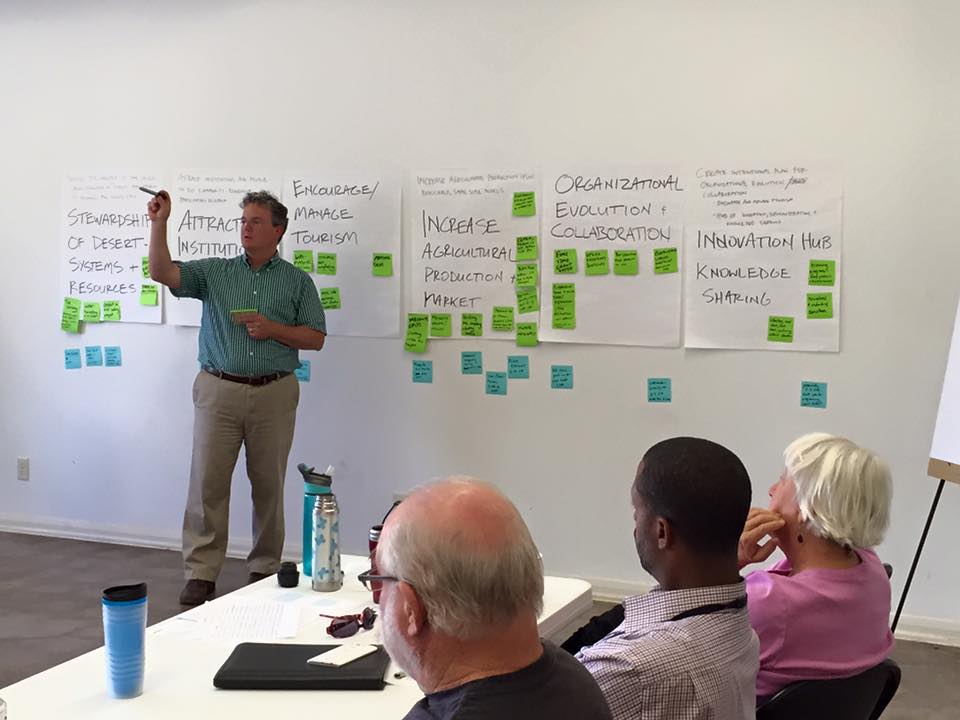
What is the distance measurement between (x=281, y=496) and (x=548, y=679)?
3.61 meters

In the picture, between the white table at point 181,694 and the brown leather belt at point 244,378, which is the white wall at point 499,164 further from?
the white table at point 181,694

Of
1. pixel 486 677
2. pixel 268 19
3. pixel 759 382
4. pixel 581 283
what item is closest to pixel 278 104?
pixel 268 19

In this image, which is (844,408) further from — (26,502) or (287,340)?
(26,502)

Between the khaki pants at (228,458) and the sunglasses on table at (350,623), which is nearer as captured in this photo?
the sunglasses on table at (350,623)

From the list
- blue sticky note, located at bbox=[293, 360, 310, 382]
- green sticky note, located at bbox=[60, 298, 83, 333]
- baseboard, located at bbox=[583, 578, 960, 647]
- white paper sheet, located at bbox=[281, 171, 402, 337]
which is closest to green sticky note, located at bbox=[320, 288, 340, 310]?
white paper sheet, located at bbox=[281, 171, 402, 337]

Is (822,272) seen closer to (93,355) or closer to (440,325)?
(440,325)

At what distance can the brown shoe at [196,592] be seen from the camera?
448 cm

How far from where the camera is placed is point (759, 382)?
4406 millimetres

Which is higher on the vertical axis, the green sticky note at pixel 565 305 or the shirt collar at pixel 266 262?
the shirt collar at pixel 266 262

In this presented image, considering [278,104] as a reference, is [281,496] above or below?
below

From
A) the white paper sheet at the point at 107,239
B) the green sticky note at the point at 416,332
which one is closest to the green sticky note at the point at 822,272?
the green sticky note at the point at 416,332

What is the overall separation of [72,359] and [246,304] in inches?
60.7

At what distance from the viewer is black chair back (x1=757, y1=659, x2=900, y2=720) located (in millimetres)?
1684

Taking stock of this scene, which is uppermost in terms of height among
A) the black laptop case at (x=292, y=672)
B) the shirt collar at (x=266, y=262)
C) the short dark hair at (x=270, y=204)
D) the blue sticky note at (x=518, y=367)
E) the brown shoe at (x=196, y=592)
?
the short dark hair at (x=270, y=204)
